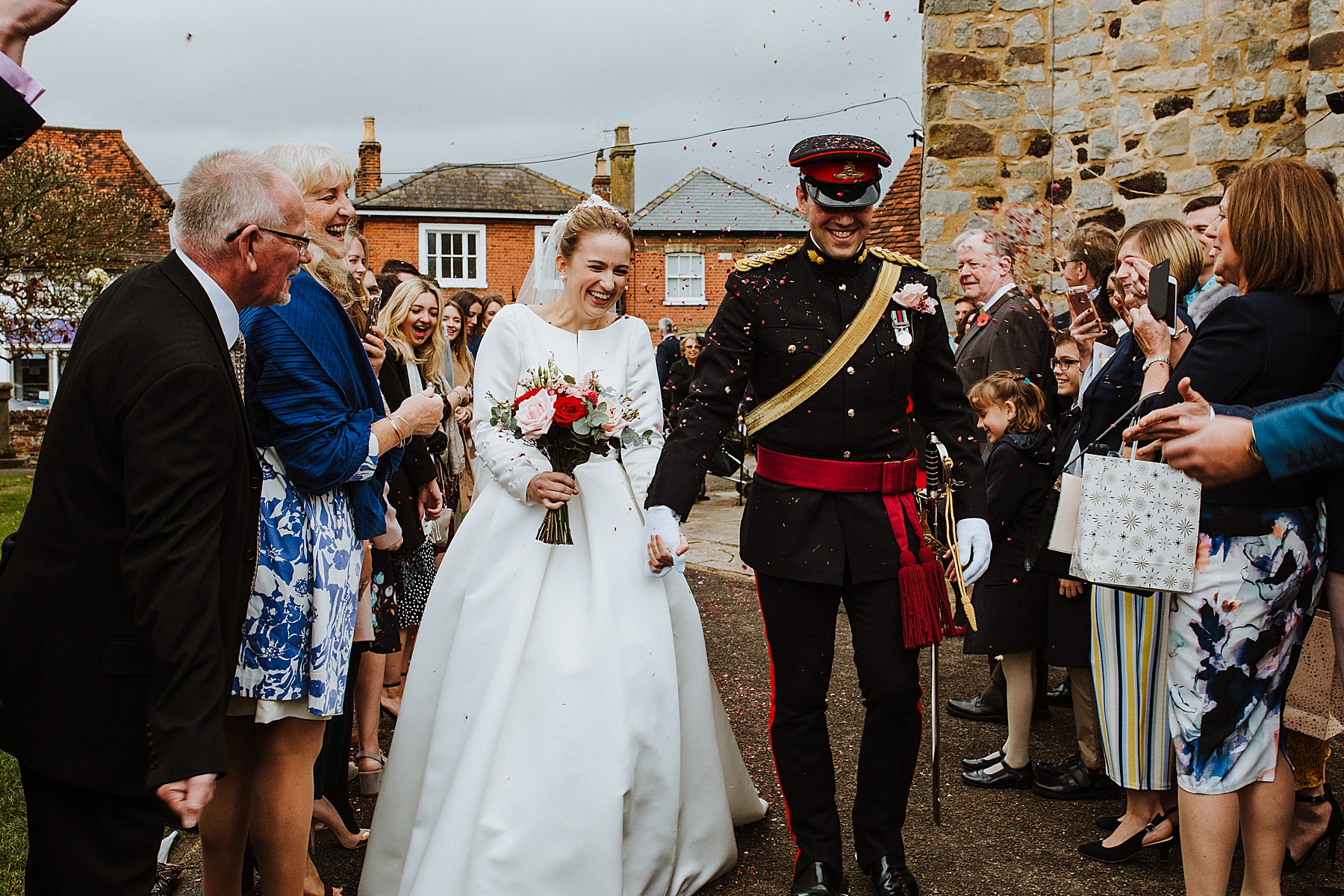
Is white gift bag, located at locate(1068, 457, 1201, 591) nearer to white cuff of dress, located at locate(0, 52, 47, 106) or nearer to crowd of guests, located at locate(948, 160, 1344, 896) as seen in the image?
crowd of guests, located at locate(948, 160, 1344, 896)

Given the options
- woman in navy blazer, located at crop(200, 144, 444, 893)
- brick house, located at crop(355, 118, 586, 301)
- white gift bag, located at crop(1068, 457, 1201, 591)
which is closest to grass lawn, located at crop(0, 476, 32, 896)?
woman in navy blazer, located at crop(200, 144, 444, 893)

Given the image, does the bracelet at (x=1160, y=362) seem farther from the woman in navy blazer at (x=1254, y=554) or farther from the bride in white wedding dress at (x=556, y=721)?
the bride in white wedding dress at (x=556, y=721)

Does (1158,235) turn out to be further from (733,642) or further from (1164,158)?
(1164,158)

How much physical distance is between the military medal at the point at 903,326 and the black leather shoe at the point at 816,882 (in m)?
1.63

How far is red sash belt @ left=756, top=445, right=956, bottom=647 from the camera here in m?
3.20

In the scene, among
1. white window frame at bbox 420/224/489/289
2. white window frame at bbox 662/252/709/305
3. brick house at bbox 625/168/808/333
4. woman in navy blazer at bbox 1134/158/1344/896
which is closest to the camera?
woman in navy blazer at bbox 1134/158/1344/896

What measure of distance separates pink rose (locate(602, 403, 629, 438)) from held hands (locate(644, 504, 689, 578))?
11.9 inches

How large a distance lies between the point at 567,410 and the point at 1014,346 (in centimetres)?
279

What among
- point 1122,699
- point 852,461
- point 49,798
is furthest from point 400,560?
point 1122,699

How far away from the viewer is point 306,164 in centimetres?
297

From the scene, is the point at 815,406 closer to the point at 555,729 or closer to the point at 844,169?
the point at 844,169

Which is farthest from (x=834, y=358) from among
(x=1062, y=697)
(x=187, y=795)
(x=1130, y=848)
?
(x=1062, y=697)

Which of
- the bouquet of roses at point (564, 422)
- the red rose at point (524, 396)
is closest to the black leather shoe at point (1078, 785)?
the bouquet of roses at point (564, 422)

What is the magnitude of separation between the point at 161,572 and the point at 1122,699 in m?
2.86
